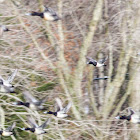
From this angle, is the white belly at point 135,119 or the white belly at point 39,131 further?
the white belly at point 135,119

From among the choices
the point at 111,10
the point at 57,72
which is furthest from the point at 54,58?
the point at 111,10

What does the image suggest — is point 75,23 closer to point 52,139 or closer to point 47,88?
point 47,88

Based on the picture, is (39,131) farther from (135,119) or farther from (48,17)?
(48,17)

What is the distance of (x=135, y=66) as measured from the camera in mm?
10094

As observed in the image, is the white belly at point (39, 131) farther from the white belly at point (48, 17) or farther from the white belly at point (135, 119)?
the white belly at point (48, 17)

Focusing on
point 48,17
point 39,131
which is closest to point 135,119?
point 39,131

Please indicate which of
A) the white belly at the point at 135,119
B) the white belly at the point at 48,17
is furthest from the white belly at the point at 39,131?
the white belly at the point at 48,17

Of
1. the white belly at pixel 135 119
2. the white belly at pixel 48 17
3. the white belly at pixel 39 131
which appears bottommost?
the white belly at pixel 39 131

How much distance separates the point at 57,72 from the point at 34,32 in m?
1.47

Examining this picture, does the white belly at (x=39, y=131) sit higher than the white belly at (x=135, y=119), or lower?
lower

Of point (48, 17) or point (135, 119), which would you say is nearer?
point (48, 17)

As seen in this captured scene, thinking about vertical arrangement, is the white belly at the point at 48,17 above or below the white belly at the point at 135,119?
above

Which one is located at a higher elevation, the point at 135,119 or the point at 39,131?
the point at 135,119

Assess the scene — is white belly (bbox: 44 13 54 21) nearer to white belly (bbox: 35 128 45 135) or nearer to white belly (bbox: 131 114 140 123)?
white belly (bbox: 35 128 45 135)
